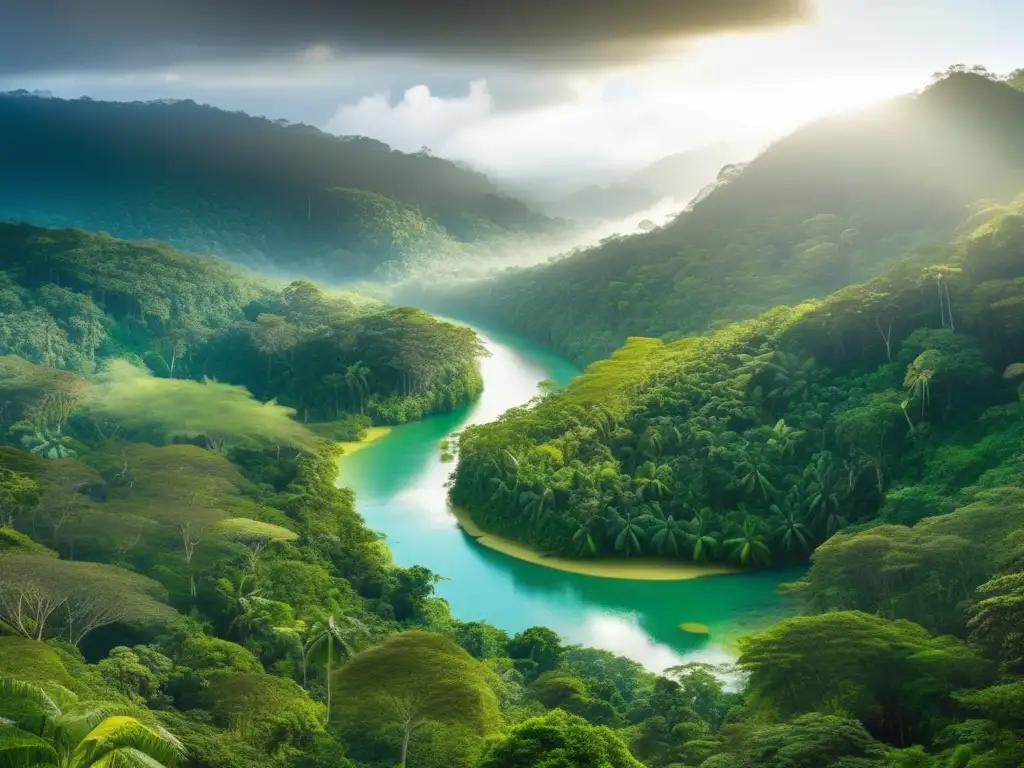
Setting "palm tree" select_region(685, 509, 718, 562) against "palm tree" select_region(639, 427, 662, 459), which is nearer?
"palm tree" select_region(685, 509, 718, 562)

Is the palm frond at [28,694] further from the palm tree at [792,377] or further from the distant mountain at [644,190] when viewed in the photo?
the distant mountain at [644,190]

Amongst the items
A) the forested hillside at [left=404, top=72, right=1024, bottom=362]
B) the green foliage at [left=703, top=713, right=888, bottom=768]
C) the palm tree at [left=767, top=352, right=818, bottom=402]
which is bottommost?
the green foliage at [left=703, top=713, right=888, bottom=768]

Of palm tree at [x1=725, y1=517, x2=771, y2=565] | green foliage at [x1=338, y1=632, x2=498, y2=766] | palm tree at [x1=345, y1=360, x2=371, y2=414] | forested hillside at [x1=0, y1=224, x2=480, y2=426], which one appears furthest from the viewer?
forested hillside at [x1=0, y1=224, x2=480, y2=426]

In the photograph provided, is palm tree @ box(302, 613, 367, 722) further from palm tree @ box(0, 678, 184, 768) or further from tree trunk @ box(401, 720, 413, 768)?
palm tree @ box(0, 678, 184, 768)

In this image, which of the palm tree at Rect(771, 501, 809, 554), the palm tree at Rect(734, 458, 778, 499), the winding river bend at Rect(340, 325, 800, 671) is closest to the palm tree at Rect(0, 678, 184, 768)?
the winding river bend at Rect(340, 325, 800, 671)

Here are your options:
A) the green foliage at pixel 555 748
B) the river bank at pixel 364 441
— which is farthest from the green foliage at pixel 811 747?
the river bank at pixel 364 441

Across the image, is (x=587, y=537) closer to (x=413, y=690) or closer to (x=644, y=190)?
(x=413, y=690)

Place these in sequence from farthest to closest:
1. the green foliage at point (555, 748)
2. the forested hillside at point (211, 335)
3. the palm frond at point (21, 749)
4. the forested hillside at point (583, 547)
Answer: the forested hillside at point (211, 335), the forested hillside at point (583, 547), the green foliage at point (555, 748), the palm frond at point (21, 749)
